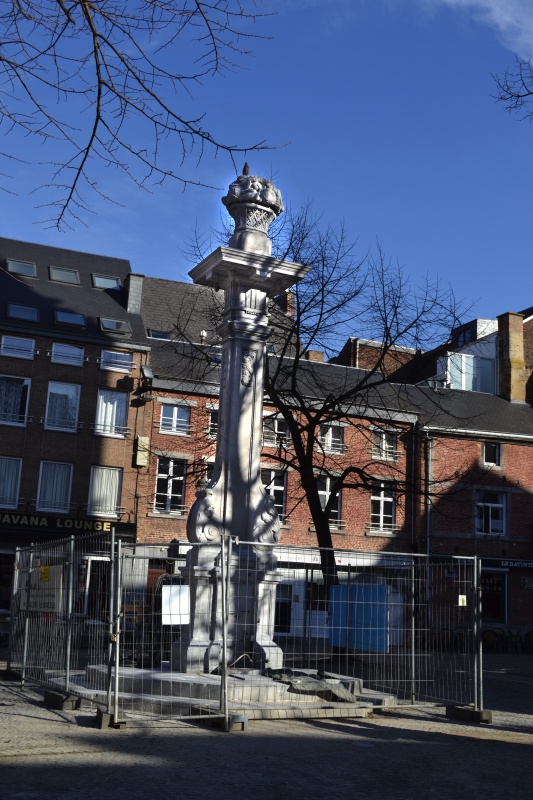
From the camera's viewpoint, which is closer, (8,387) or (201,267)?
(201,267)

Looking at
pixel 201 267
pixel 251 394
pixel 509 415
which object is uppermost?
pixel 509 415

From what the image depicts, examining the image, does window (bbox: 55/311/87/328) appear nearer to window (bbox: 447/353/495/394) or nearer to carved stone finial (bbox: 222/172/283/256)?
window (bbox: 447/353/495/394)

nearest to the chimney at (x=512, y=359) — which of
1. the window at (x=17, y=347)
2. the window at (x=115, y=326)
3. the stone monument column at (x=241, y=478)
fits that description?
the window at (x=115, y=326)

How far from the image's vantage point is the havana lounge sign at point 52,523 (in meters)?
33.7

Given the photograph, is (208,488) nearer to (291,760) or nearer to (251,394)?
(251,394)

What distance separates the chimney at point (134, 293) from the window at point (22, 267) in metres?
3.99

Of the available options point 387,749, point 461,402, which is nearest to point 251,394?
point 387,749

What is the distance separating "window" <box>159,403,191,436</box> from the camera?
35938 millimetres

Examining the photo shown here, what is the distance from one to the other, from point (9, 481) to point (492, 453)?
65.2 ft

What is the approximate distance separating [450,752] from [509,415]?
111 ft

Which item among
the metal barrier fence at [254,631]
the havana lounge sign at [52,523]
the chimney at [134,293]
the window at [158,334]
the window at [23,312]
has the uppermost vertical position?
the chimney at [134,293]

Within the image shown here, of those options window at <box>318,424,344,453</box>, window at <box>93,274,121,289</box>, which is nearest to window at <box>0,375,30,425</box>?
window at <box>93,274,121,289</box>

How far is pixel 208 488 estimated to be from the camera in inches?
544

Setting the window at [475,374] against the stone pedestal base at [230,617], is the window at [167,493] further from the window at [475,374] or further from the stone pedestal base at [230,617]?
the stone pedestal base at [230,617]
